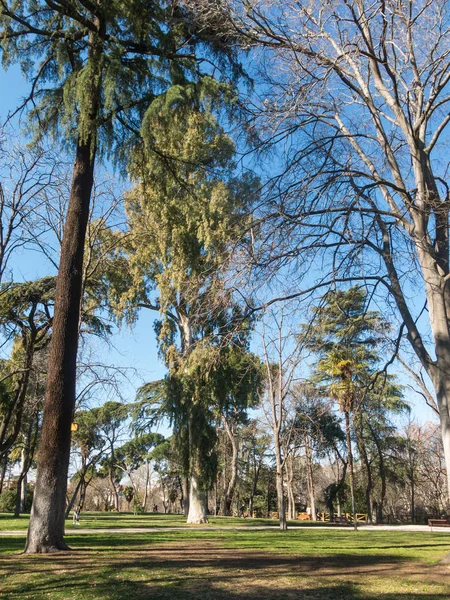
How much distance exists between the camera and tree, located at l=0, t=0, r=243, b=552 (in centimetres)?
835

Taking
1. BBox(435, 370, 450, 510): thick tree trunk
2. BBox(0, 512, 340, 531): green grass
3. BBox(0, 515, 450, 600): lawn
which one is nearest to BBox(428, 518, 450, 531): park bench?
BBox(0, 512, 340, 531): green grass

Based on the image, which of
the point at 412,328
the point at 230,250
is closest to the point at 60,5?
the point at 230,250

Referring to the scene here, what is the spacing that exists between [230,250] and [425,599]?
13.7 ft

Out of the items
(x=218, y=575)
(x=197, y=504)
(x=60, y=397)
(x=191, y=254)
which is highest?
(x=191, y=254)

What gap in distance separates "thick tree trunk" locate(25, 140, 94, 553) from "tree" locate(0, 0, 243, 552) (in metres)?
0.02

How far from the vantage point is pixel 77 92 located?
31.3 feet

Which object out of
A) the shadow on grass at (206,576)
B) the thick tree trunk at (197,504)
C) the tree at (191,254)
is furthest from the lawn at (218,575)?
the thick tree trunk at (197,504)

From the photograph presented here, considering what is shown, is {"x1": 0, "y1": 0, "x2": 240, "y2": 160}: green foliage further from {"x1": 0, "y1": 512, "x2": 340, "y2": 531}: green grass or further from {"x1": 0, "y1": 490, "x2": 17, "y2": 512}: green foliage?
{"x1": 0, "y1": 490, "x2": 17, "y2": 512}: green foliage

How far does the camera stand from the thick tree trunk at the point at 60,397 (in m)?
8.05

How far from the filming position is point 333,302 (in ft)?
24.3

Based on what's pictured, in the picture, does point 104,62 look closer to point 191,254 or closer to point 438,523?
point 191,254

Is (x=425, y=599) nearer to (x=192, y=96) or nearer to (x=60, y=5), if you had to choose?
(x=192, y=96)

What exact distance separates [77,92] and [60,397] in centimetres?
555

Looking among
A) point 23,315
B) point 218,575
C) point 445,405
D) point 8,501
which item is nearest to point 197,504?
point 23,315
